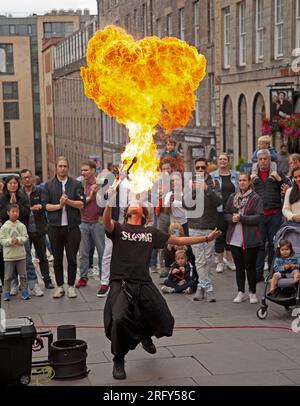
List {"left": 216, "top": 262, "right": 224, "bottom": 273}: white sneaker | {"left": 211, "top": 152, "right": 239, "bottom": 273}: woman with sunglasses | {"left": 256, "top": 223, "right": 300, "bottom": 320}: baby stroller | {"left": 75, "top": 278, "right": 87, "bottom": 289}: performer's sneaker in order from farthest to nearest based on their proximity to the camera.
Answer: {"left": 216, "top": 262, "right": 224, "bottom": 273}: white sneaker → {"left": 211, "top": 152, "right": 239, "bottom": 273}: woman with sunglasses → {"left": 75, "top": 278, "right": 87, "bottom": 289}: performer's sneaker → {"left": 256, "top": 223, "right": 300, "bottom": 320}: baby stroller

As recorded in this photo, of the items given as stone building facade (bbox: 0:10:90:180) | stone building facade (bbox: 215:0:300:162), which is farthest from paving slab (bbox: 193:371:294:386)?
stone building facade (bbox: 0:10:90:180)

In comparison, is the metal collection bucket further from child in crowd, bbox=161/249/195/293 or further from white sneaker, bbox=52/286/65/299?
child in crowd, bbox=161/249/195/293

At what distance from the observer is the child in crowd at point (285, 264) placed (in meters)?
9.65

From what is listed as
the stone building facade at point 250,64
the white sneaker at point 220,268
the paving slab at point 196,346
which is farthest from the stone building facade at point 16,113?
the paving slab at point 196,346

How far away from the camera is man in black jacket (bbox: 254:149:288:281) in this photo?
11211 millimetres

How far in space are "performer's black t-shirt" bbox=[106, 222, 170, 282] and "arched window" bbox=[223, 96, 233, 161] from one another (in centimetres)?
2062

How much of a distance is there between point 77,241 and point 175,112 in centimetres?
240

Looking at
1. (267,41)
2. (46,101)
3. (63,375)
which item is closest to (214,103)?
(267,41)

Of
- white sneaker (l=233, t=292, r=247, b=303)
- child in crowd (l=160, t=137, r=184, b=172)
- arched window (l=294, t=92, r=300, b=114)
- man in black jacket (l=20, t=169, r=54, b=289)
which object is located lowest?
white sneaker (l=233, t=292, r=247, b=303)

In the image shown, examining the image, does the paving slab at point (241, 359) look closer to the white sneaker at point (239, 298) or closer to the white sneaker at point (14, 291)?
the white sneaker at point (239, 298)

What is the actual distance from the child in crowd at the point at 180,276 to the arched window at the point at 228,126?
17.4 m

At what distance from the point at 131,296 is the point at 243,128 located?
2009 centimetres

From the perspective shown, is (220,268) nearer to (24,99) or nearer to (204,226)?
(204,226)

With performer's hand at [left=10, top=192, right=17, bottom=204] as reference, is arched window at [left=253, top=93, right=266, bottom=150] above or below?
above
